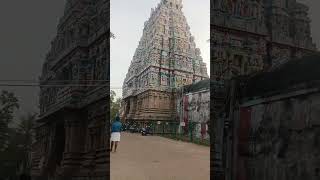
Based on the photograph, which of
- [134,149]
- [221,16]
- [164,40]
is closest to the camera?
[134,149]

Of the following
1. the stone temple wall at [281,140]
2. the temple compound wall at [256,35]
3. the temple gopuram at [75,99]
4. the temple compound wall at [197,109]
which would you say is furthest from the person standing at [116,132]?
the stone temple wall at [281,140]

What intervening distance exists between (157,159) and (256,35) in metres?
3.82

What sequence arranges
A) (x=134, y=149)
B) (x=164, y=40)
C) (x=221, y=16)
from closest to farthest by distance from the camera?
(x=134, y=149), (x=164, y=40), (x=221, y=16)

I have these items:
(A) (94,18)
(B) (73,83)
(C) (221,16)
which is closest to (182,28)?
(C) (221,16)

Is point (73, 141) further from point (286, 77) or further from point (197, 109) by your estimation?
point (286, 77)

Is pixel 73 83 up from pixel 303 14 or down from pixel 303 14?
down

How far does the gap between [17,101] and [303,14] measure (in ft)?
22.4

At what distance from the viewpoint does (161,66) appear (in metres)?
9.80

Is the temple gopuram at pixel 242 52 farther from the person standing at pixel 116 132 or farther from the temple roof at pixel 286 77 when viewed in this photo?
the person standing at pixel 116 132

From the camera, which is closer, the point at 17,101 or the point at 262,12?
the point at 17,101

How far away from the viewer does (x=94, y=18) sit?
10039 millimetres

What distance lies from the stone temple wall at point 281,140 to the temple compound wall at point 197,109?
2.42 ft

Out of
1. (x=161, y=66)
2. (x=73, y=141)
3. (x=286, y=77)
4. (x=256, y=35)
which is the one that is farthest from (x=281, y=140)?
(x=73, y=141)

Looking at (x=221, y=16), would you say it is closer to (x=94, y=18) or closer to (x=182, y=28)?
(x=182, y=28)
